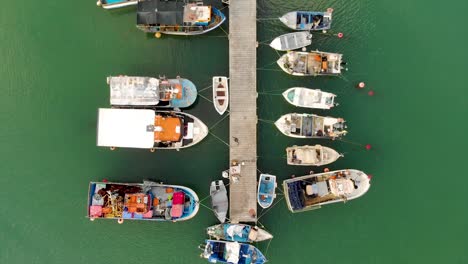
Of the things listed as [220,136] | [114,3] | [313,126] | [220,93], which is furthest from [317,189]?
[114,3]

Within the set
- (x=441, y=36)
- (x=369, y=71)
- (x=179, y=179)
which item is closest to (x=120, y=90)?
(x=179, y=179)

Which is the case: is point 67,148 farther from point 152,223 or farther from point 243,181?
point 243,181

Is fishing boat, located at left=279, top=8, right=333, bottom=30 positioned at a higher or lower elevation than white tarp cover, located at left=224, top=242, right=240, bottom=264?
higher

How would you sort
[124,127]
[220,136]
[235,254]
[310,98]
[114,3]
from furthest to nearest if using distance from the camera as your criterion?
[220,136]
[114,3]
[310,98]
[235,254]
[124,127]

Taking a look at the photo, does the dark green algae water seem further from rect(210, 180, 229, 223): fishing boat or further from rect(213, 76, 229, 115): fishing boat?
rect(213, 76, 229, 115): fishing boat

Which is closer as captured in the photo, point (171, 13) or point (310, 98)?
point (171, 13)

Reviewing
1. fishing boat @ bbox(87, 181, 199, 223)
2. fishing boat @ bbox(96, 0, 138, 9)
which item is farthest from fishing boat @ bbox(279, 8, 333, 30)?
fishing boat @ bbox(87, 181, 199, 223)

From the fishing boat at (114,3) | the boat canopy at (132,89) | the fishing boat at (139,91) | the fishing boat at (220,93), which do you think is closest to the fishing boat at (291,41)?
the fishing boat at (220,93)

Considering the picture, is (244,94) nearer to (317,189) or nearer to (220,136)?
(220,136)
